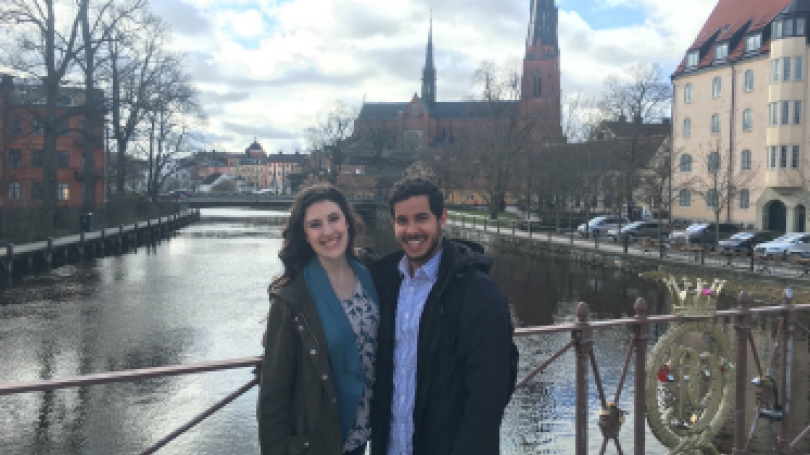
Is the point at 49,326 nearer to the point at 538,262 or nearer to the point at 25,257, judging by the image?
the point at 25,257

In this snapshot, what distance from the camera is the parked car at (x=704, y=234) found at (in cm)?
3409

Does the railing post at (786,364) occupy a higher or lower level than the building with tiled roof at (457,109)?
lower

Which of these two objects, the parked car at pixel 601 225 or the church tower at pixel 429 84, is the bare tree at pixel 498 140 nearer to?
the parked car at pixel 601 225

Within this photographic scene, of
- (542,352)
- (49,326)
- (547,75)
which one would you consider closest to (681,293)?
(542,352)

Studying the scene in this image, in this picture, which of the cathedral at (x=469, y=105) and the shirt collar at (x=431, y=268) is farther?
the cathedral at (x=469, y=105)

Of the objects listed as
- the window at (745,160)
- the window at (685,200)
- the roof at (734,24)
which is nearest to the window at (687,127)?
the roof at (734,24)

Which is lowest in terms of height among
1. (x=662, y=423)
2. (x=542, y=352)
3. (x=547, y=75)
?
(x=542, y=352)

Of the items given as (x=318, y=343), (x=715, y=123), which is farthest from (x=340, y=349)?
(x=715, y=123)

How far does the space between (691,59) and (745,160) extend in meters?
9.69

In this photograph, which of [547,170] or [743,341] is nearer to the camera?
[743,341]

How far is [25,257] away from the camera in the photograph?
26.5 metres

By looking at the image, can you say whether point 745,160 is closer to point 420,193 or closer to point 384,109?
point 420,193

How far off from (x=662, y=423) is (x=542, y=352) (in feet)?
30.6

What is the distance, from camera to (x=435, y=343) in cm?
269
